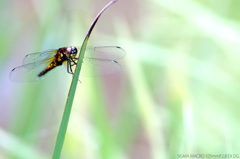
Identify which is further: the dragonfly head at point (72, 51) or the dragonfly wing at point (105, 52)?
the dragonfly wing at point (105, 52)

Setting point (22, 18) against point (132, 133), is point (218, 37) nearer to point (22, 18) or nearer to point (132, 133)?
point (132, 133)

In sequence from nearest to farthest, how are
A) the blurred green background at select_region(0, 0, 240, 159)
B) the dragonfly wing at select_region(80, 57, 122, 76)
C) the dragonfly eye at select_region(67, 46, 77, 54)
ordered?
the blurred green background at select_region(0, 0, 240, 159), the dragonfly eye at select_region(67, 46, 77, 54), the dragonfly wing at select_region(80, 57, 122, 76)

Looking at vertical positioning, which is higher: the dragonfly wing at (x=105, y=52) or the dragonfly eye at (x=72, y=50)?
the dragonfly wing at (x=105, y=52)

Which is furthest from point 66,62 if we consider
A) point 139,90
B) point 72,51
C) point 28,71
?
point 139,90

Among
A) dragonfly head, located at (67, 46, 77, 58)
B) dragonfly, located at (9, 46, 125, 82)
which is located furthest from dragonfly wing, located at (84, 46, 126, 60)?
dragonfly head, located at (67, 46, 77, 58)

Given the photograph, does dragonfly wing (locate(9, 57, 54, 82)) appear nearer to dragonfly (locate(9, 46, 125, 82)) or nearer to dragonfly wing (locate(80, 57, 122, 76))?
dragonfly (locate(9, 46, 125, 82))

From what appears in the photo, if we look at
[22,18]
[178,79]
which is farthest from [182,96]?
[22,18]

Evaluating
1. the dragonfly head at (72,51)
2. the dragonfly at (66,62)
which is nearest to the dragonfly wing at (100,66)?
the dragonfly at (66,62)

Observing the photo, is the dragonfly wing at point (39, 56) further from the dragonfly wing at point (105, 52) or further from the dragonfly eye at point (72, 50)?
the dragonfly wing at point (105, 52)

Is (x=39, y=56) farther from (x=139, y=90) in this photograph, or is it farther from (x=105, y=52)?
(x=139, y=90)
